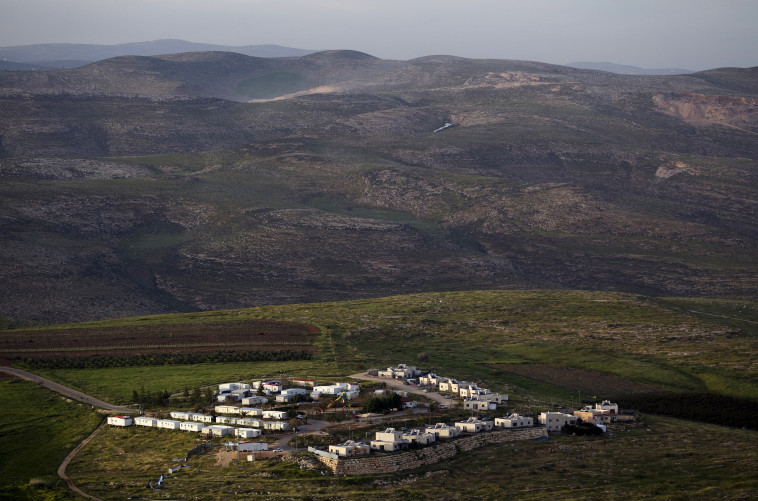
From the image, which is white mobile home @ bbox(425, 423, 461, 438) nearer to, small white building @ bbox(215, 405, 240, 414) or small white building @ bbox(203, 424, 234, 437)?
small white building @ bbox(203, 424, 234, 437)

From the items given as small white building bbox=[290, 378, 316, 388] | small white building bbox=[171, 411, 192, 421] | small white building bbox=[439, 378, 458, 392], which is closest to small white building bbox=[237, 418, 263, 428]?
small white building bbox=[171, 411, 192, 421]

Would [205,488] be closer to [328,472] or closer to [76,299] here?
[328,472]

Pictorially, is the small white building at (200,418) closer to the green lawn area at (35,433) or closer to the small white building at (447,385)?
the green lawn area at (35,433)

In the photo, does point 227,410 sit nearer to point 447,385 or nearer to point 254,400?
point 254,400

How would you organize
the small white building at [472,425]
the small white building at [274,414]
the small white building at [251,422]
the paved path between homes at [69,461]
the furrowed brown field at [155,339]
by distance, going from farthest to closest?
1. the furrowed brown field at [155,339]
2. the small white building at [274,414]
3. the small white building at [472,425]
4. the small white building at [251,422]
5. the paved path between homes at [69,461]

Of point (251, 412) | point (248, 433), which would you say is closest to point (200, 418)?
point (251, 412)

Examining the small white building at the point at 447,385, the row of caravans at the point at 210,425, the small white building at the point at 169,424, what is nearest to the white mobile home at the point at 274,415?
the row of caravans at the point at 210,425
